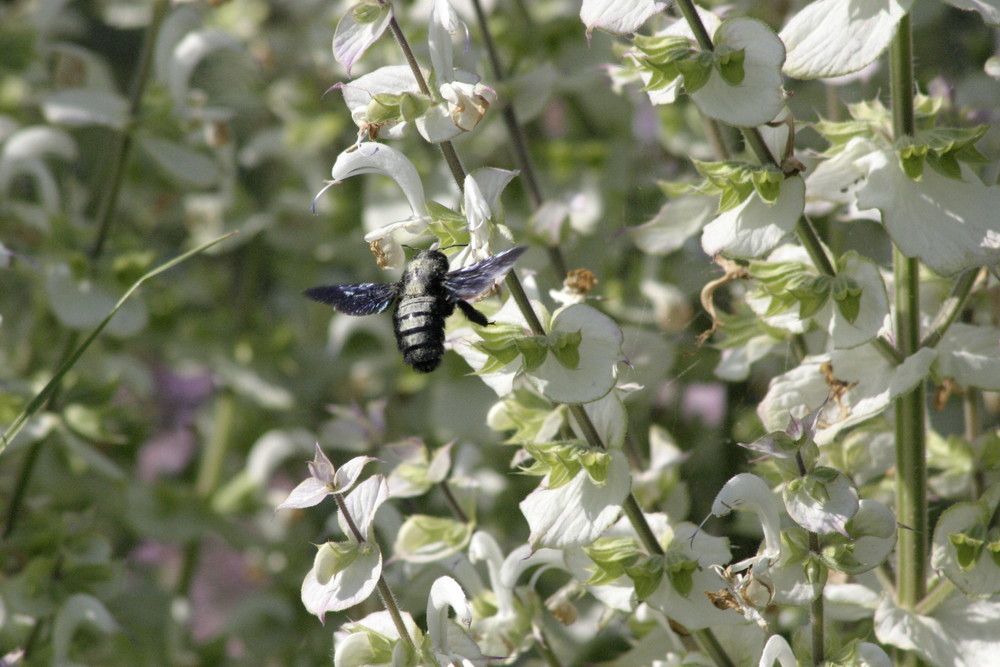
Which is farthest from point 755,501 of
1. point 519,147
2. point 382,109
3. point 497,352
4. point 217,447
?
point 217,447

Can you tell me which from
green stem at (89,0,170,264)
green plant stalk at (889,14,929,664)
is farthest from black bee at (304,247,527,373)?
green stem at (89,0,170,264)

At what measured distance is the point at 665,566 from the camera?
0.51 m

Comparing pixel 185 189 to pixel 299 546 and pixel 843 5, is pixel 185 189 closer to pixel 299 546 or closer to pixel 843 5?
pixel 299 546

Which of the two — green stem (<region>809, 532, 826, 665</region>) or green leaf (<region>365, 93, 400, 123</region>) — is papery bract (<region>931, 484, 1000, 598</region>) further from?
green leaf (<region>365, 93, 400, 123</region>)

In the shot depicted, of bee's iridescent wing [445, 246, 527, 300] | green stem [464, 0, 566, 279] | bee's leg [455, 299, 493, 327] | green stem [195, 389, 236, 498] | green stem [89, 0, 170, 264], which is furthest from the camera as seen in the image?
green stem [195, 389, 236, 498]

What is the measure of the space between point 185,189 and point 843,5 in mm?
1014

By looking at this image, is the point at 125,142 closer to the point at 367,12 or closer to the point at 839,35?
the point at 367,12

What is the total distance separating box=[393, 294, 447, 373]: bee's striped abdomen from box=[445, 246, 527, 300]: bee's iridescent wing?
0.11 feet

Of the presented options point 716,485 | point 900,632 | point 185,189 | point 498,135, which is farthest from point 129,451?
point 900,632

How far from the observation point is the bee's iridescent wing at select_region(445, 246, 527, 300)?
1.38 ft

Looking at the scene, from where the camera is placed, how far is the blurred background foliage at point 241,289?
83cm

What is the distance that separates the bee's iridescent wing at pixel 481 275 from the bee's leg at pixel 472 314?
2cm

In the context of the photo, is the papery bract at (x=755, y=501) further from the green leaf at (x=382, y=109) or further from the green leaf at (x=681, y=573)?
the green leaf at (x=382, y=109)

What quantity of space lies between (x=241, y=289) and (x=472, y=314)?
2.85 feet
